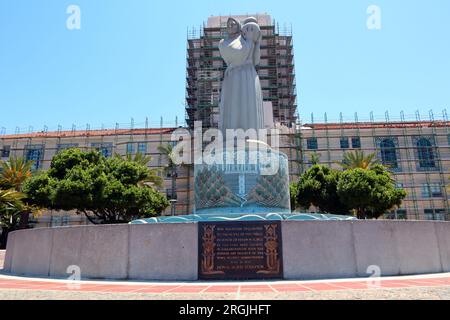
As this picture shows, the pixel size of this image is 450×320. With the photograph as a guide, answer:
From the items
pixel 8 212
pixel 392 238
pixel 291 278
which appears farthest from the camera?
pixel 8 212

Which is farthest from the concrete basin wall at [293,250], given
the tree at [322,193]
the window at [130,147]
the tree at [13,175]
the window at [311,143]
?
the window at [130,147]

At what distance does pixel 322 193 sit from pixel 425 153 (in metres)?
19.2

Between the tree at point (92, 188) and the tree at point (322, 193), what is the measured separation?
12.5 m

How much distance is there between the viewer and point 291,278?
9.46 m

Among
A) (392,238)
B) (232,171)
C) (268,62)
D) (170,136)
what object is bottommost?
(392,238)

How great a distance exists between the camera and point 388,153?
140 ft

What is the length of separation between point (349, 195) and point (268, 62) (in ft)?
75.5

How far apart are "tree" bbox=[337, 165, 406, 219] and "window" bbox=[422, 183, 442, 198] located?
12.7 metres

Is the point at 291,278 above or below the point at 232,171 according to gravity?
below

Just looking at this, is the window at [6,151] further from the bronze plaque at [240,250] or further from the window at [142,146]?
the bronze plaque at [240,250]

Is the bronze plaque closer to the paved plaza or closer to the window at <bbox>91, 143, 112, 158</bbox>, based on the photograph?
the paved plaza

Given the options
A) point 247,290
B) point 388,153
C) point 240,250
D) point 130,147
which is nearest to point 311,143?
point 388,153
